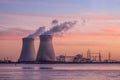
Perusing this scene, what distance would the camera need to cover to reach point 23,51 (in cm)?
7550

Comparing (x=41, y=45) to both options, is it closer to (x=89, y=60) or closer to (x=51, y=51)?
(x=51, y=51)

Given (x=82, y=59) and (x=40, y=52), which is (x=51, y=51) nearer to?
(x=40, y=52)

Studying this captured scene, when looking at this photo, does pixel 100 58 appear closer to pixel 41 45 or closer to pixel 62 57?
pixel 62 57

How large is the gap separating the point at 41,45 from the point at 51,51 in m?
2.38

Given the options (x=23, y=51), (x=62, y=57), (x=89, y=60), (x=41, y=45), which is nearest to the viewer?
(x=41, y=45)

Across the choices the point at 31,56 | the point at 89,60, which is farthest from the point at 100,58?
the point at 31,56

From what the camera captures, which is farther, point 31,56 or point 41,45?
point 31,56

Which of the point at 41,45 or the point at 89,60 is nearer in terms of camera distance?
the point at 41,45

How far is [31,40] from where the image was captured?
257 ft

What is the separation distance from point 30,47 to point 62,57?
58.8 meters

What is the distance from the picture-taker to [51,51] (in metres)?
71.4

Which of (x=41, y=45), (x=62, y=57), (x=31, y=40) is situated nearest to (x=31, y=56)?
(x=31, y=40)

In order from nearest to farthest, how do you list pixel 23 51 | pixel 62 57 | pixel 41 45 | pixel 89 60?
pixel 41 45 < pixel 23 51 < pixel 62 57 < pixel 89 60

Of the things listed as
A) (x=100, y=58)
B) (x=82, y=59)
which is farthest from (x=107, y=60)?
(x=82, y=59)
